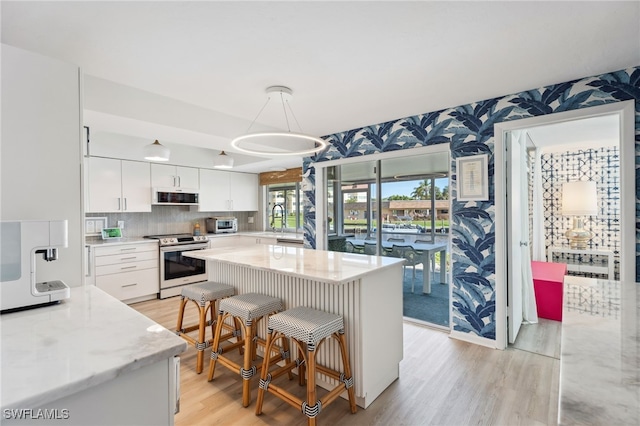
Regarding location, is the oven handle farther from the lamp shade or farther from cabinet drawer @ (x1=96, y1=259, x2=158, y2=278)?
the lamp shade

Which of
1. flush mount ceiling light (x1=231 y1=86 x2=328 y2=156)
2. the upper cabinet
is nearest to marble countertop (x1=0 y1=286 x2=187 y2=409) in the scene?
flush mount ceiling light (x1=231 y1=86 x2=328 y2=156)

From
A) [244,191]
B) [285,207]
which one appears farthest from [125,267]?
[285,207]

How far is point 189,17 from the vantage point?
5.49 ft

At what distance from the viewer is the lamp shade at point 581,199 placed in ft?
13.5

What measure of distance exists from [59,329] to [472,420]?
2227 mm

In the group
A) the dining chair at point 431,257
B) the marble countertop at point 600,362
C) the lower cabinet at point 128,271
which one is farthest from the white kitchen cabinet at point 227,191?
the marble countertop at point 600,362

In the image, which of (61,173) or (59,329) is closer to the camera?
Result: (59,329)

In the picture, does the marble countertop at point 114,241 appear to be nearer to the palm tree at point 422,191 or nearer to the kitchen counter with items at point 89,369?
the kitchen counter with items at point 89,369

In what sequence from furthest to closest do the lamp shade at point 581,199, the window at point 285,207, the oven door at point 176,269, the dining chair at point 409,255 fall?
the window at point 285,207, the oven door at point 176,269, the lamp shade at point 581,199, the dining chair at point 409,255

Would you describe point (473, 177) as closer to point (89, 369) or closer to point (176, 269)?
point (89, 369)

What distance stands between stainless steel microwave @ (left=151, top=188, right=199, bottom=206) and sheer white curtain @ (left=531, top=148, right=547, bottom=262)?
5.23 meters

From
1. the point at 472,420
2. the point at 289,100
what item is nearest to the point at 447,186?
the point at 289,100

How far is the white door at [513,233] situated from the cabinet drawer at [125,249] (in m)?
4.55

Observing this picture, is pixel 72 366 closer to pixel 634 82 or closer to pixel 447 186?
pixel 447 186
